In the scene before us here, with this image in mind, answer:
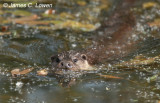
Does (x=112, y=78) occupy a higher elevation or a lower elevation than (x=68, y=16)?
lower

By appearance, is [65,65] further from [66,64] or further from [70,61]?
[70,61]

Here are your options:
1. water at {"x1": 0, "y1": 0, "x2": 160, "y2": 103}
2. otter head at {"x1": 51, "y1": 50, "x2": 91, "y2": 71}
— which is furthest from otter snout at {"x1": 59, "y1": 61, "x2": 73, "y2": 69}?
water at {"x1": 0, "y1": 0, "x2": 160, "y2": 103}

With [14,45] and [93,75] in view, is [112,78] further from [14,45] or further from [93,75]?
[14,45]

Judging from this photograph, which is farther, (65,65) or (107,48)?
(107,48)

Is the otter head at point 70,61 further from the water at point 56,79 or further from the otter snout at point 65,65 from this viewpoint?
the water at point 56,79

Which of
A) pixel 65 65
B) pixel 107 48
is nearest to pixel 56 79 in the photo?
pixel 65 65

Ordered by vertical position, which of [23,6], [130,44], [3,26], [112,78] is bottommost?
[112,78]

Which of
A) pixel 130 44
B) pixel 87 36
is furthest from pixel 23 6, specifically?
pixel 130 44

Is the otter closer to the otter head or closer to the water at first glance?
the otter head
